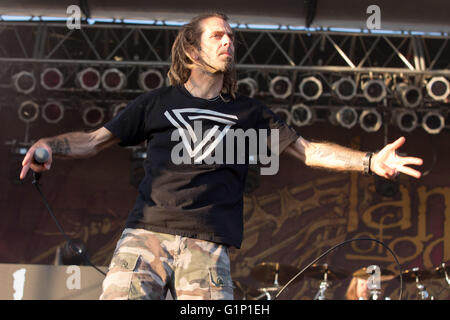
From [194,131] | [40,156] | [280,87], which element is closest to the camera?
[40,156]

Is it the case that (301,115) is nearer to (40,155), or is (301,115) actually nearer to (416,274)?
(416,274)

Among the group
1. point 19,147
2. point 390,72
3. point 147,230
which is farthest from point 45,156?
point 19,147

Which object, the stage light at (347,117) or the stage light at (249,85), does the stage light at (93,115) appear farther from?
the stage light at (347,117)

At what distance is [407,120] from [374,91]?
2.59ft

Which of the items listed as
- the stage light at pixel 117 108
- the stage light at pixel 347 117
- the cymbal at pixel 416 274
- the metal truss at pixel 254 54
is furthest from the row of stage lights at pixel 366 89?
the cymbal at pixel 416 274

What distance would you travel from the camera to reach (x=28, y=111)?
9109 millimetres

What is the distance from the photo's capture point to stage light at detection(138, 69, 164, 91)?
8.70m

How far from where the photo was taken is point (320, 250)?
10422 millimetres

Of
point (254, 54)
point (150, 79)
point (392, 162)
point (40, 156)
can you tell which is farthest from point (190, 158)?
point (254, 54)

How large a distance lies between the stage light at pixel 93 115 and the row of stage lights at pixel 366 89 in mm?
2070

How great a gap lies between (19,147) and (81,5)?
8.32 feet

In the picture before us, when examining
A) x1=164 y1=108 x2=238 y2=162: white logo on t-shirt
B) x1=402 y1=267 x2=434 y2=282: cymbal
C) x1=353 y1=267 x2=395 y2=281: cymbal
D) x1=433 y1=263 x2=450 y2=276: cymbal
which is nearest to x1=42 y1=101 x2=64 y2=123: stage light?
x1=353 y1=267 x2=395 y2=281: cymbal

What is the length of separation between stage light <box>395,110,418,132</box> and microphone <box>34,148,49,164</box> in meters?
7.27
